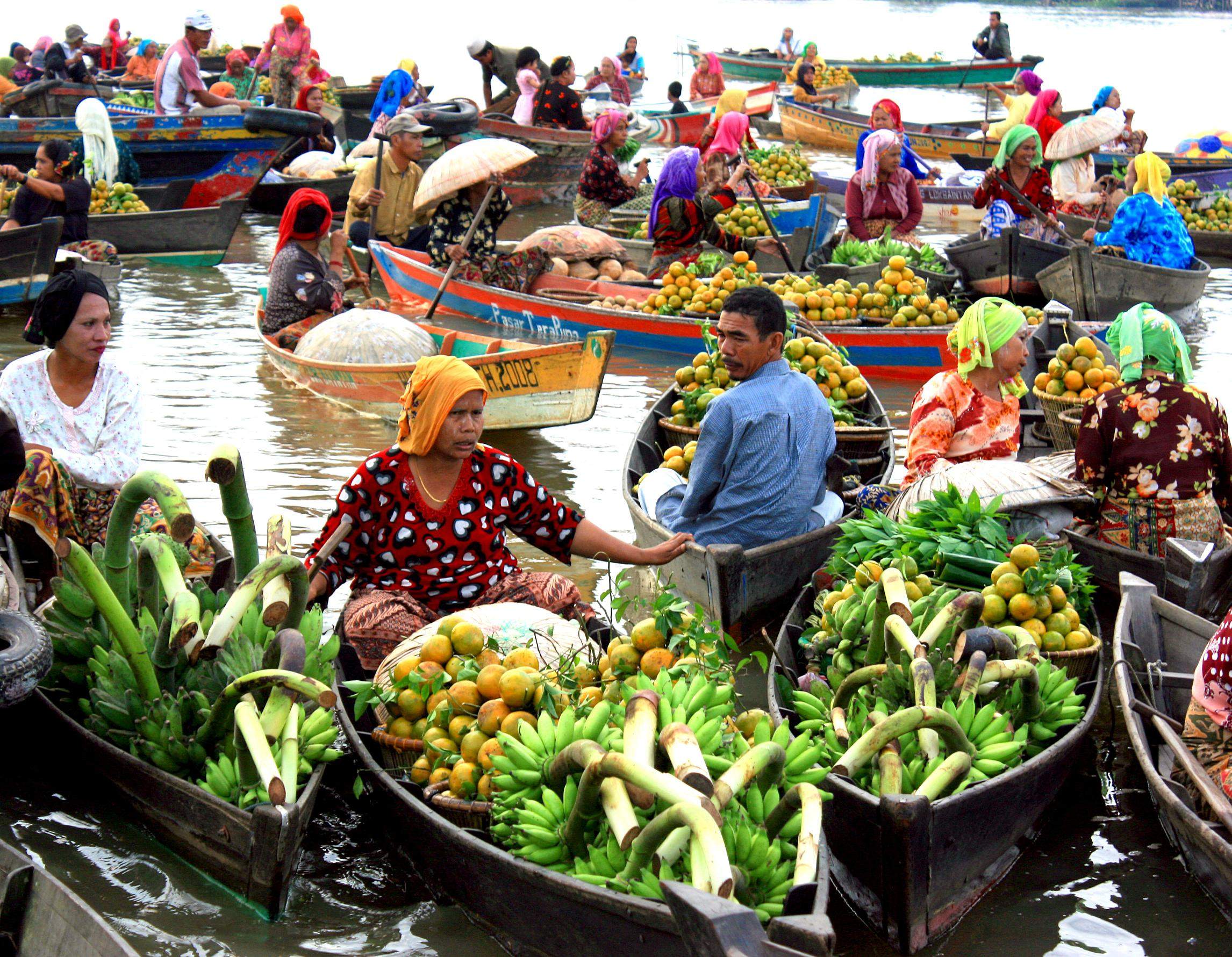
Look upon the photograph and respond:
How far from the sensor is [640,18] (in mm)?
55344

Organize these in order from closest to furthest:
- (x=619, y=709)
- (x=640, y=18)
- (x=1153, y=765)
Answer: (x=619, y=709) < (x=1153, y=765) < (x=640, y=18)

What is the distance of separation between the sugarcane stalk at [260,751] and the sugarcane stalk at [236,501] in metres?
0.41

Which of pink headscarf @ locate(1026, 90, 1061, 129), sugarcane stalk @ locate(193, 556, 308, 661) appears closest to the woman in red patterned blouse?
sugarcane stalk @ locate(193, 556, 308, 661)

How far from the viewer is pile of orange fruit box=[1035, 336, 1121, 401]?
21.1ft

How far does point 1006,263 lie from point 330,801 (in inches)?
310

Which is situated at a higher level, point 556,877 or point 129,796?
point 556,877

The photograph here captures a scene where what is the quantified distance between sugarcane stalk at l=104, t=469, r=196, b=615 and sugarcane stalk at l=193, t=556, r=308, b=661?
0.20m

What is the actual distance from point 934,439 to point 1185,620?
1.30m

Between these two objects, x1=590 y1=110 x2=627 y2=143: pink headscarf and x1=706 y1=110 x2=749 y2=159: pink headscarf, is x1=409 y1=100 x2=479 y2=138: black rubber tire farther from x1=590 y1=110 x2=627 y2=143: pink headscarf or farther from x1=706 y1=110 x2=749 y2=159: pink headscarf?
x1=706 y1=110 x2=749 y2=159: pink headscarf

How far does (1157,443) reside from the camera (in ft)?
15.0

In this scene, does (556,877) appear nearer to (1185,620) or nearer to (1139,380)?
(1185,620)

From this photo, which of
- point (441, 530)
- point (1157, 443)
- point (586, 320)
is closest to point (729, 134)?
point (586, 320)

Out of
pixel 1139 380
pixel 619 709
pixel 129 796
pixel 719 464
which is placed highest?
pixel 1139 380

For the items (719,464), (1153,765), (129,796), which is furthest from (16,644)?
(1153,765)
